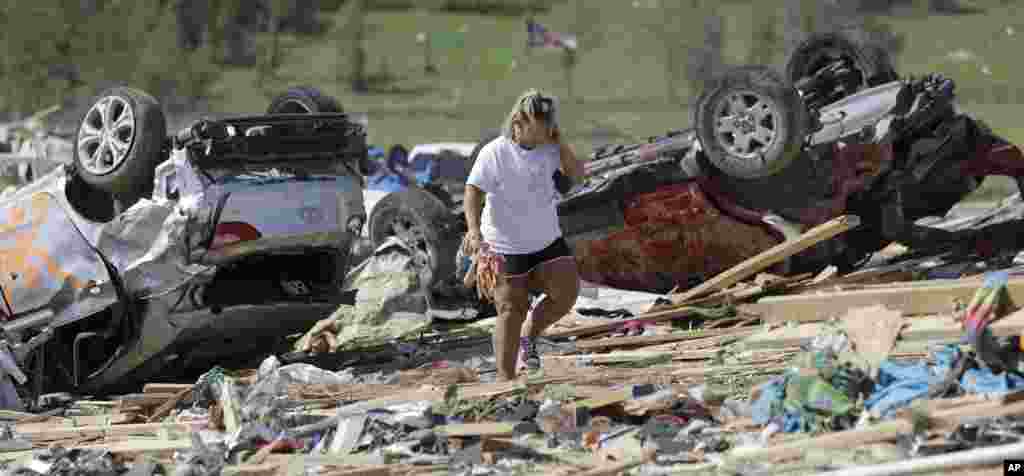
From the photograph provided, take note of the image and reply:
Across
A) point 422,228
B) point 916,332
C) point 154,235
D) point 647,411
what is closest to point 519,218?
point 647,411

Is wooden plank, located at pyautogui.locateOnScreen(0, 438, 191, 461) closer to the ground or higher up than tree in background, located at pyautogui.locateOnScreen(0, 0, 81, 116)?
higher up

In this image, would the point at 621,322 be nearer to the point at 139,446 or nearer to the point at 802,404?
the point at 139,446

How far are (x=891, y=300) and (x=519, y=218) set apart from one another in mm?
2004

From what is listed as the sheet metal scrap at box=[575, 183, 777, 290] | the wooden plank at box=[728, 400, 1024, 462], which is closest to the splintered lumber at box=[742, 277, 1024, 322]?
the wooden plank at box=[728, 400, 1024, 462]

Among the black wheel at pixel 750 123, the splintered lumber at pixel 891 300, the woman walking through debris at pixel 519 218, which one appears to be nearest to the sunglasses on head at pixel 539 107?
the woman walking through debris at pixel 519 218

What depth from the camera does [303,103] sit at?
12.3 meters

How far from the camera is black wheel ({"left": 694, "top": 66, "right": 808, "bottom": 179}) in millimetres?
12203

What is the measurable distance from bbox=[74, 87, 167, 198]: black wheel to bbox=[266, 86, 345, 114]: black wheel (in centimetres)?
119

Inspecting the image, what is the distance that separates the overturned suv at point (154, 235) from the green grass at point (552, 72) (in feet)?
133

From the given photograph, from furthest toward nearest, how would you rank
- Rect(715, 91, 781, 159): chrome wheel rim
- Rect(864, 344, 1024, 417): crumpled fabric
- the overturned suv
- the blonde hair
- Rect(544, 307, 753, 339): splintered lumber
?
Rect(715, 91, 781, 159): chrome wheel rim → Rect(544, 307, 753, 339): splintered lumber → the overturned suv → the blonde hair → Rect(864, 344, 1024, 417): crumpled fabric

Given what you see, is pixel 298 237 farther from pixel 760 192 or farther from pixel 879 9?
pixel 879 9

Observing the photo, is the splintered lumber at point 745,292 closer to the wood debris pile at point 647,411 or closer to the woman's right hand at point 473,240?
the wood debris pile at point 647,411

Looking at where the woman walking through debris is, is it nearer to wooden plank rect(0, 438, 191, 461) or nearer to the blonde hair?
the blonde hair

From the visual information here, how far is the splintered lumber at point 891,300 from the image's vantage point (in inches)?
357
